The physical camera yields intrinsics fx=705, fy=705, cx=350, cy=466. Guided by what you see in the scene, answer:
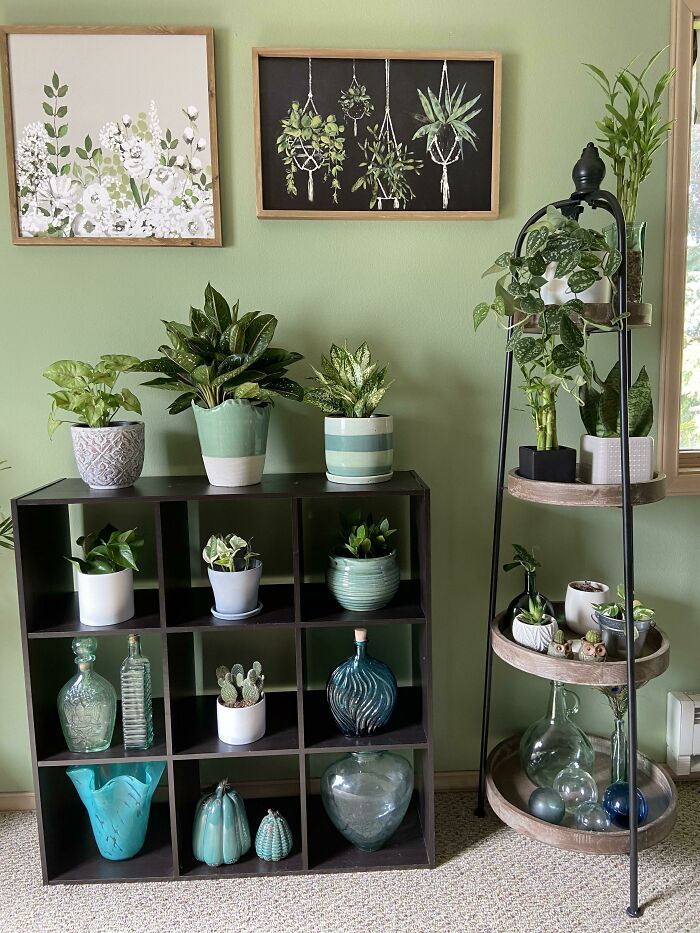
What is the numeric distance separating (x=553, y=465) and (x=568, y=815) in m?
0.86

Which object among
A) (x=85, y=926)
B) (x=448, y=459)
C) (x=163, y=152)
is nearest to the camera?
(x=85, y=926)

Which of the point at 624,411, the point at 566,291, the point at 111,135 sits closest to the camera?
the point at 624,411

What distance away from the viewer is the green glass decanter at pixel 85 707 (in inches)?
66.3

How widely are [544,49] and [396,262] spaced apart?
0.66 meters

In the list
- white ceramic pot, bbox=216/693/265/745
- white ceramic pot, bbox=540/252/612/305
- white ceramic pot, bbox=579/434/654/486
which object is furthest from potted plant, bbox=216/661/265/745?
white ceramic pot, bbox=540/252/612/305

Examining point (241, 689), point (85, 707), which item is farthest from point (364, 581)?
point (85, 707)

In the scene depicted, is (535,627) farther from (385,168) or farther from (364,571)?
(385,168)

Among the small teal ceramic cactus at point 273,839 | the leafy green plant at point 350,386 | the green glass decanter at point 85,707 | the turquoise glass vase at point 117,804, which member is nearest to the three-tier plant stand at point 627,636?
the leafy green plant at point 350,386

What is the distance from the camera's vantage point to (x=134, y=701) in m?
1.70

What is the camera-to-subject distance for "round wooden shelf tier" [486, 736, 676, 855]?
1571 millimetres

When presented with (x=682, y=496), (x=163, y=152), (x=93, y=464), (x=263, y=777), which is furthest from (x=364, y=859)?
(x=163, y=152)

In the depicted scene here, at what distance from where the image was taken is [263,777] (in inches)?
79.8

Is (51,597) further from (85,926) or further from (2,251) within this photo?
(2,251)

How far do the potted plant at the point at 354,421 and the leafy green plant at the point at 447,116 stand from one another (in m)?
0.62
